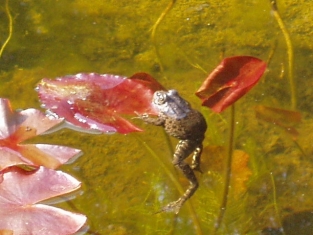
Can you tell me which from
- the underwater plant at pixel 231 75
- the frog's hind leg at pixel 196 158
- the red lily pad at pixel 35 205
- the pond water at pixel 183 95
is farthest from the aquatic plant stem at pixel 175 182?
the red lily pad at pixel 35 205

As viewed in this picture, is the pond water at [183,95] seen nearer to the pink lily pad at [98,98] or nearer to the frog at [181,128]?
the frog at [181,128]

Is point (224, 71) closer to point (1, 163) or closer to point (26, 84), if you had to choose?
point (1, 163)

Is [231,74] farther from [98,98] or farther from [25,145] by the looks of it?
[25,145]

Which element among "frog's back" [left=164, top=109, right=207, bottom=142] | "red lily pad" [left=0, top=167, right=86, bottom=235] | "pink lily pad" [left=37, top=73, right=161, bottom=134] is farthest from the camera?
"frog's back" [left=164, top=109, right=207, bottom=142]

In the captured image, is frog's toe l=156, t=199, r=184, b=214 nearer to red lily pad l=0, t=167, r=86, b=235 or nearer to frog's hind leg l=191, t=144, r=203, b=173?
frog's hind leg l=191, t=144, r=203, b=173

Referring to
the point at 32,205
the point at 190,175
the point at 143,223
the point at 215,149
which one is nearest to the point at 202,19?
the point at 215,149

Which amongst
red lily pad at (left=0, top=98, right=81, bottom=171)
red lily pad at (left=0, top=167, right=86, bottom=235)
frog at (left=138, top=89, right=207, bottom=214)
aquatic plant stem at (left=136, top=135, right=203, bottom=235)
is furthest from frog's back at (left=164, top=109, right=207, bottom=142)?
red lily pad at (left=0, top=167, right=86, bottom=235)

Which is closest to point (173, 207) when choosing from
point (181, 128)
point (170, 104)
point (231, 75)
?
point (181, 128)
